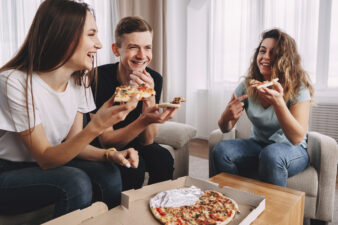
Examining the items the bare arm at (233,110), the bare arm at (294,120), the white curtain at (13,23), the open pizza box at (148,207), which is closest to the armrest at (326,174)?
the bare arm at (294,120)

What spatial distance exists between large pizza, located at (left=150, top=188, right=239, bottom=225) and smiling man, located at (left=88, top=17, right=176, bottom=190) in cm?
52

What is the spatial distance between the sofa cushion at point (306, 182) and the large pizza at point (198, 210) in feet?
2.56

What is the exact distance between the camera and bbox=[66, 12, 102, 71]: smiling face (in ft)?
4.05

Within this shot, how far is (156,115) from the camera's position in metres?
1.44

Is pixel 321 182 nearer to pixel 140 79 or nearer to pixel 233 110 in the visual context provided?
pixel 233 110

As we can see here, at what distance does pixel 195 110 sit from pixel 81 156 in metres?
3.26

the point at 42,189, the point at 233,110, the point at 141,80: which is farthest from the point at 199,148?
the point at 42,189

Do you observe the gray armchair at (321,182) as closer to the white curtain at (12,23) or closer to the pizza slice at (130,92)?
the pizza slice at (130,92)

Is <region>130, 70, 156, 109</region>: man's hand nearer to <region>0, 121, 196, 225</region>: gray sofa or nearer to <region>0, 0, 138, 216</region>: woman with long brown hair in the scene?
<region>0, 0, 138, 216</region>: woman with long brown hair

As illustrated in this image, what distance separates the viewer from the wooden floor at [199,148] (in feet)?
12.0

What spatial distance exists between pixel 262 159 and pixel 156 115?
28.7 inches

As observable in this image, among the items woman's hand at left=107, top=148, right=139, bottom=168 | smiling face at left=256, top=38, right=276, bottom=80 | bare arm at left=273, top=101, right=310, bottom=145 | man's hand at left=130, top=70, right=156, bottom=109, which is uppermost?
smiling face at left=256, top=38, right=276, bottom=80

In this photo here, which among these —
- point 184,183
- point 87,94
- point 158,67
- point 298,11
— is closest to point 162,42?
point 158,67

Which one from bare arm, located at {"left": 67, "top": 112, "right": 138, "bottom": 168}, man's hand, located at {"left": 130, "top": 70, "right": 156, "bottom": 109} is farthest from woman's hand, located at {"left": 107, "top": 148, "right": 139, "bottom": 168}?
man's hand, located at {"left": 130, "top": 70, "right": 156, "bottom": 109}
